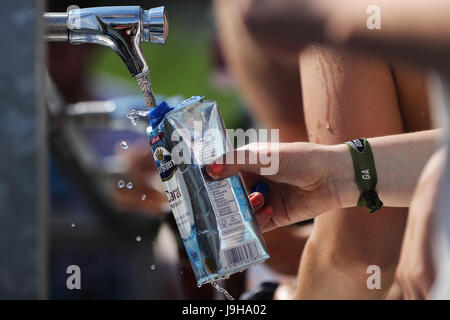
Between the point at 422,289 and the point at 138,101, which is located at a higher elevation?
the point at 138,101

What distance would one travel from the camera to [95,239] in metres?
1.30

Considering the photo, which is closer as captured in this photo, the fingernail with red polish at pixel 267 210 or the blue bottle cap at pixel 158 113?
the blue bottle cap at pixel 158 113

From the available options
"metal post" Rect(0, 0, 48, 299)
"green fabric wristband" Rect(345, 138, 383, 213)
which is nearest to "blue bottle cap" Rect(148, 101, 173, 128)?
"metal post" Rect(0, 0, 48, 299)

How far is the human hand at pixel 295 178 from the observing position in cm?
77

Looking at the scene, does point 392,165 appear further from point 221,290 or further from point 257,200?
point 221,290

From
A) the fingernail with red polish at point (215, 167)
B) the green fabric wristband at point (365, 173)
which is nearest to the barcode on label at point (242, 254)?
the fingernail with red polish at point (215, 167)

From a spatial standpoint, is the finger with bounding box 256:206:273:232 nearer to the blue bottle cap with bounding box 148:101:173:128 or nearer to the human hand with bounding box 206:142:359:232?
the human hand with bounding box 206:142:359:232

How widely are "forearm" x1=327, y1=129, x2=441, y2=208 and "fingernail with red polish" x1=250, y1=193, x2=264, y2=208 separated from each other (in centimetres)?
10

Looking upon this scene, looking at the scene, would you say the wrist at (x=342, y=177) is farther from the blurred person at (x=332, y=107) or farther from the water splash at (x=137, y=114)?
the water splash at (x=137, y=114)

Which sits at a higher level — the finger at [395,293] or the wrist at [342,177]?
the wrist at [342,177]

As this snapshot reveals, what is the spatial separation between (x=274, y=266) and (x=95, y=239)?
1.52ft

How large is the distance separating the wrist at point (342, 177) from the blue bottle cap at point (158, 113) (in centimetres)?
22
